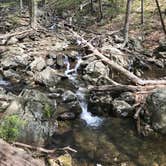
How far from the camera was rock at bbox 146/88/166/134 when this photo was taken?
44.9ft

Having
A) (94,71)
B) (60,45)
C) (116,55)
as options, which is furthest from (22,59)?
(60,45)

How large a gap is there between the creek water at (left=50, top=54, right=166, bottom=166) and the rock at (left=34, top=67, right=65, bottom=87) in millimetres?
4652

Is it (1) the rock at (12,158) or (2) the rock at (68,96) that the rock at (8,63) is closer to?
(2) the rock at (68,96)

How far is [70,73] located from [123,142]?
33.8ft

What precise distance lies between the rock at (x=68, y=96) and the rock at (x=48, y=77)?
91.2 inches

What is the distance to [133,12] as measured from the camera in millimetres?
43781

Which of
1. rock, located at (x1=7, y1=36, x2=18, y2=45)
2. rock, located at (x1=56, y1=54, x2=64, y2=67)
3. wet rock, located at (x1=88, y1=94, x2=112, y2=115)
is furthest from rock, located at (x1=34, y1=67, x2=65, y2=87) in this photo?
rock, located at (x1=7, y1=36, x2=18, y2=45)

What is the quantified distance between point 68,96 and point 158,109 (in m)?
5.19

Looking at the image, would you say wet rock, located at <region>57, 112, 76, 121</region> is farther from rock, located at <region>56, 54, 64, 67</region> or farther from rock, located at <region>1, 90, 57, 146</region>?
rock, located at <region>56, 54, 64, 67</region>

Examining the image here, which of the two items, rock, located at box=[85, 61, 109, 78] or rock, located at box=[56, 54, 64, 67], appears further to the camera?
rock, located at box=[56, 54, 64, 67]

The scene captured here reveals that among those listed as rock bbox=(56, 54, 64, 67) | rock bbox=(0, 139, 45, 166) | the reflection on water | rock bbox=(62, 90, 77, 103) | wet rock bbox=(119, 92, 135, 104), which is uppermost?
rock bbox=(0, 139, 45, 166)

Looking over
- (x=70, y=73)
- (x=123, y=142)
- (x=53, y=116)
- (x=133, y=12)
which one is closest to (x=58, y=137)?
(x=53, y=116)

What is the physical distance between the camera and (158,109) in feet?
45.6

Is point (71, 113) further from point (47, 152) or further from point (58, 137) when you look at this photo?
point (47, 152)
